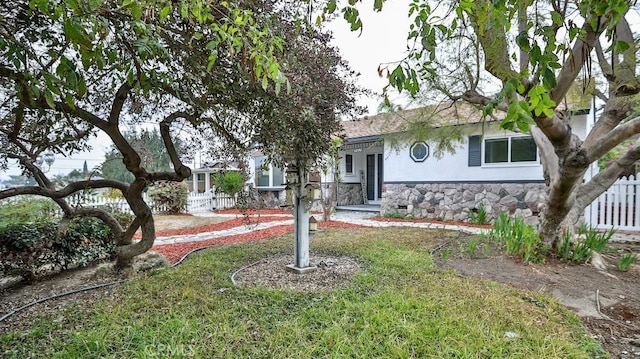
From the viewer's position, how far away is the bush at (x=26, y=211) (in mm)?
5059

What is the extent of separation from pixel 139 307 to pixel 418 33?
3.39 metres

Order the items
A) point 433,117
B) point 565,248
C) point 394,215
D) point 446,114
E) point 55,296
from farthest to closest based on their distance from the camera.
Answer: point 394,215 → point 446,114 → point 433,117 → point 565,248 → point 55,296

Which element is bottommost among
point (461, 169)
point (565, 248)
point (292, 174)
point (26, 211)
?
point (565, 248)

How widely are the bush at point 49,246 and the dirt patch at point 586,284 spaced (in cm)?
497

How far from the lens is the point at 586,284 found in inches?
170

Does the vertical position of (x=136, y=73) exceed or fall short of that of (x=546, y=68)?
it exceeds it

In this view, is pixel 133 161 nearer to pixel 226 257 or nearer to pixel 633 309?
pixel 226 257

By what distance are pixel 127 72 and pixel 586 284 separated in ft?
17.5

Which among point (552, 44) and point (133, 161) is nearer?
point (552, 44)

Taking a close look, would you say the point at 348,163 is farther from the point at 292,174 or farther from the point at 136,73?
the point at 136,73

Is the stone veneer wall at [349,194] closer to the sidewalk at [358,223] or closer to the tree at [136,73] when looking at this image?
the sidewalk at [358,223]

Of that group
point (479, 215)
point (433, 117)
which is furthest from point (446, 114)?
point (479, 215)

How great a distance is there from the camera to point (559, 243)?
5.49 metres

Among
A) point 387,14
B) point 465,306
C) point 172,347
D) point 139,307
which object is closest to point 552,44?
point 387,14
